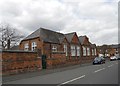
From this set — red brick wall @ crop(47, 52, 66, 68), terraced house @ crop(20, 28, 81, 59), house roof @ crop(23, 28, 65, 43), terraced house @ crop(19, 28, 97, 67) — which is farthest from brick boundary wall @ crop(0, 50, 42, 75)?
house roof @ crop(23, 28, 65, 43)

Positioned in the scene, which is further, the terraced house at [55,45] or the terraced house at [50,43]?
the terraced house at [50,43]

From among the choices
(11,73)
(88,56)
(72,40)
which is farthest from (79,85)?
(88,56)

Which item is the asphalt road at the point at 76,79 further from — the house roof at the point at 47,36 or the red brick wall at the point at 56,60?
Answer: the house roof at the point at 47,36

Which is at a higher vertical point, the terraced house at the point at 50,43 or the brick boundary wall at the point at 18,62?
the terraced house at the point at 50,43

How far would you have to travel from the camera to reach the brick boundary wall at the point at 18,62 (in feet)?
73.6

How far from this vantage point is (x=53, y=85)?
11.8 m

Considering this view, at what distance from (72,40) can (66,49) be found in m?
4.46

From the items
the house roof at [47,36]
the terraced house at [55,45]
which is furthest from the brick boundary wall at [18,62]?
the house roof at [47,36]

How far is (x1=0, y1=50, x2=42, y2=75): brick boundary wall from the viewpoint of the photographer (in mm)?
22422

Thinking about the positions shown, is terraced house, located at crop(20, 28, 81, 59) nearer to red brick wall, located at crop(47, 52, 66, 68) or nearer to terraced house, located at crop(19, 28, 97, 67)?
terraced house, located at crop(19, 28, 97, 67)

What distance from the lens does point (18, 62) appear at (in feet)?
80.2

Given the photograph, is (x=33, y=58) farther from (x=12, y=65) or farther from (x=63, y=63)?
(x=63, y=63)

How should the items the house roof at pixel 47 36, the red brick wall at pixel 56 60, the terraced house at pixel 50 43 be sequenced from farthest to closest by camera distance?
the house roof at pixel 47 36
the terraced house at pixel 50 43
the red brick wall at pixel 56 60

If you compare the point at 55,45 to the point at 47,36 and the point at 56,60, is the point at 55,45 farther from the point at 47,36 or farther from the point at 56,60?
the point at 56,60
